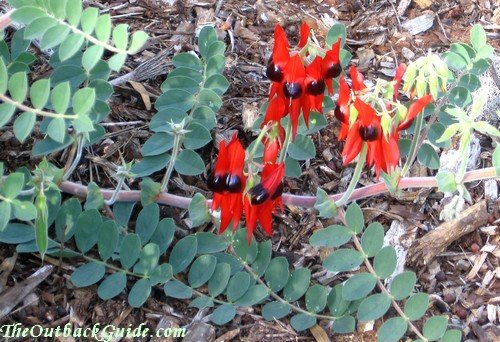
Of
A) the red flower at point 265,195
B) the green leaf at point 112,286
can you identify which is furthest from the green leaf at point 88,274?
the red flower at point 265,195

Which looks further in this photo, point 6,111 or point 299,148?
point 299,148

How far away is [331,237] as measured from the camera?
7.94ft

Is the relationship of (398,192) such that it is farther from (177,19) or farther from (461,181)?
(177,19)

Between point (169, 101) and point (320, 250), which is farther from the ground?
point (169, 101)

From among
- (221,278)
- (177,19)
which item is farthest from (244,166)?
(177,19)

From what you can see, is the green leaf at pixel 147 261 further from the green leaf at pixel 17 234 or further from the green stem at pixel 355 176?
the green stem at pixel 355 176

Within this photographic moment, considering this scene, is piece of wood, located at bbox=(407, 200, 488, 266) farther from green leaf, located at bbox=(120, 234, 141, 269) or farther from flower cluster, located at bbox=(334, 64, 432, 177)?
green leaf, located at bbox=(120, 234, 141, 269)

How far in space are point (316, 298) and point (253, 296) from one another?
18 centimetres

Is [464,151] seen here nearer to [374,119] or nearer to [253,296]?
[374,119]

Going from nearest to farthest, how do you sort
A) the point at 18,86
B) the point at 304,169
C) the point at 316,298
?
the point at 18,86 → the point at 316,298 → the point at 304,169

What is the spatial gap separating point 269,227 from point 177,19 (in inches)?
47.5

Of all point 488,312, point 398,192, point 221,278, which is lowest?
point 488,312

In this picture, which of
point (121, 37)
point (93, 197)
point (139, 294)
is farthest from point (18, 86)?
point (139, 294)

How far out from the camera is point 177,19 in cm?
312
